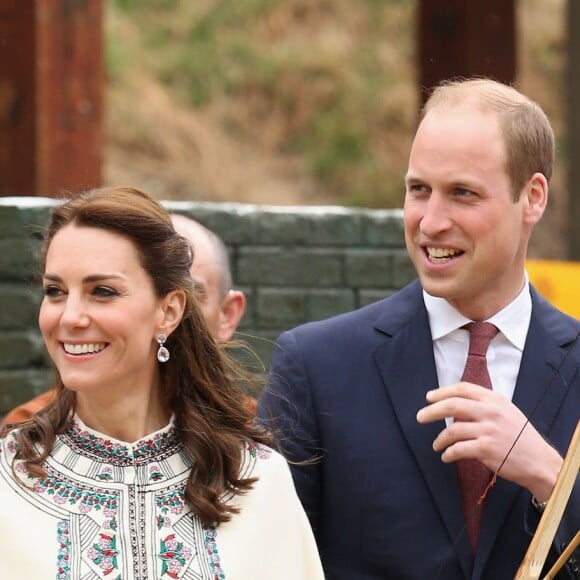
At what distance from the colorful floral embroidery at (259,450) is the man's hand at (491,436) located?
0.38 meters

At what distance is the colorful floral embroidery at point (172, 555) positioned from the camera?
2.91m

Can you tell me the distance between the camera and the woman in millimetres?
2904

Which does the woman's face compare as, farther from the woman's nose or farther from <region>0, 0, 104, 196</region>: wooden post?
<region>0, 0, 104, 196</region>: wooden post

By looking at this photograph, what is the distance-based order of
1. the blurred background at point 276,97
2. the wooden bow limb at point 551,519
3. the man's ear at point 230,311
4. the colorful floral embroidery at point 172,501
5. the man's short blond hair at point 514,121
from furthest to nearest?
the blurred background at point 276,97
the man's ear at point 230,311
the man's short blond hair at point 514,121
the colorful floral embroidery at point 172,501
the wooden bow limb at point 551,519

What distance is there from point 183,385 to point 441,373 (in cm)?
55

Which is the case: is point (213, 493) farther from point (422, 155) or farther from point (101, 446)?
point (422, 155)

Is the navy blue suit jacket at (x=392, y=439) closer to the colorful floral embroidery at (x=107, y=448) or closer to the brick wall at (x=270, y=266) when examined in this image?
the colorful floral embroidery at (x=107, y=448)

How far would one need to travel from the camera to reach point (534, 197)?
329 centimetres

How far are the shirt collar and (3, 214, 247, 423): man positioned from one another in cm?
110

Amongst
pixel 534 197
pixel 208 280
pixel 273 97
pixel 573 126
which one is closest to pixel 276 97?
pixel 273 97

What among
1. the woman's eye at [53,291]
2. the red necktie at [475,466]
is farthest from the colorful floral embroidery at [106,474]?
the red necktie at [475,466]

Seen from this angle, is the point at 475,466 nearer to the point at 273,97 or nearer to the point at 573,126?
the point at 573,126

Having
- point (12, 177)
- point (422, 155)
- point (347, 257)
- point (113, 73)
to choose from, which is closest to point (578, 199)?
point (347, 257)

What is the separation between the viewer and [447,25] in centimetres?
680
